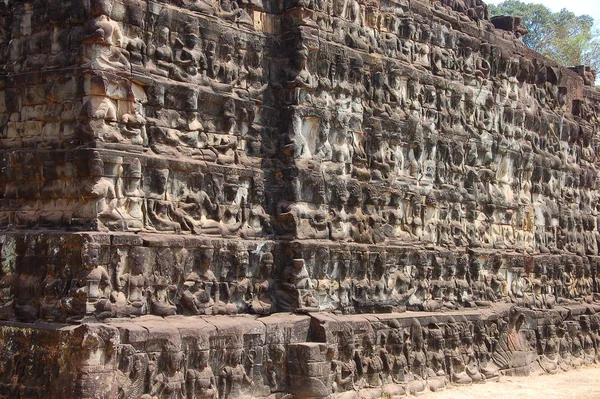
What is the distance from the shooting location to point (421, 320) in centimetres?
1549

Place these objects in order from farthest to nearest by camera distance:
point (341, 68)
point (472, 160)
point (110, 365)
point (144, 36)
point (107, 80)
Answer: point (472, 160), point (341, 68), point (144, 36), point (107, 80), point (110, 365)

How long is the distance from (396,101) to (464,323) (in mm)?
4438

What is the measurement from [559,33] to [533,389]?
3739 cm

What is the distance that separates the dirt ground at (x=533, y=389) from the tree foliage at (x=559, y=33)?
28.4 metres

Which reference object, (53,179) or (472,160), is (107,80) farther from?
(472,160)

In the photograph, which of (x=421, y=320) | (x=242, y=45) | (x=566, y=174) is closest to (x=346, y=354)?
(x=421, y=320)

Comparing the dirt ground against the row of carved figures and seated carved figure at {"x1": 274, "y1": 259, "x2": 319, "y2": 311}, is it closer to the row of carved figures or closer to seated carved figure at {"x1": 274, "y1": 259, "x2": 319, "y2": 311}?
the row of carved figures

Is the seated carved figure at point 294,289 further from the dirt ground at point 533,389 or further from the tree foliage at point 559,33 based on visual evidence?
the tree foliage at point 559,33

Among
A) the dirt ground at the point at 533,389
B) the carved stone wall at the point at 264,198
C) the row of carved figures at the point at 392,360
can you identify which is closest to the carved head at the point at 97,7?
the carved stone wall at the point at 264,198

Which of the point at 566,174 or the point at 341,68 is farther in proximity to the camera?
the point at 566,174

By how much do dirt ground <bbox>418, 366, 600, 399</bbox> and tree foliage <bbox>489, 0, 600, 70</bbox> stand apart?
1118 inches

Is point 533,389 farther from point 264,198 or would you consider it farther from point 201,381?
point 201,381

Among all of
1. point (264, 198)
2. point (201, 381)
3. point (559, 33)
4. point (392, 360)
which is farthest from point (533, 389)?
point (559, 33)

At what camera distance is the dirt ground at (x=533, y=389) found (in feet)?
50.7
